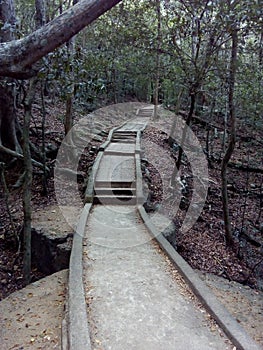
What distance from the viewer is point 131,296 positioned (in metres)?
4.29

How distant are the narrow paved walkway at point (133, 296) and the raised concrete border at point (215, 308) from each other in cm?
13

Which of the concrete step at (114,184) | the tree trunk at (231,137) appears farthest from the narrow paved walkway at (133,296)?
the tree trunk at (231,137)

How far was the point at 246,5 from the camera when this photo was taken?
189 inches

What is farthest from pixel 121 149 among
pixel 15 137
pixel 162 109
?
pixel 162 109

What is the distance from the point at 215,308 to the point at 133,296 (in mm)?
1070

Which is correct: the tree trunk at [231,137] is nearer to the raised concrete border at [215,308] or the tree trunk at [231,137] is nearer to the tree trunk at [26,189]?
the raised concrete border at [215,308]

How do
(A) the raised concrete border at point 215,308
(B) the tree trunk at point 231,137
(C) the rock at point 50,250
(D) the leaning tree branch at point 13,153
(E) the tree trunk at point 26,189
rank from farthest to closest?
(D) the leaning tree branch at point 13,153 < (B) the tree trunk at point 231,137 < (C) the rock at point 50,250 < (E) the tree trunk at point 26,189 < (A) the raised concrete border at point 215,308

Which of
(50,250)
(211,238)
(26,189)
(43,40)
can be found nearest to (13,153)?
(50,250)

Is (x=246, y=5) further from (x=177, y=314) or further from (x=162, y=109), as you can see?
(x=162, y=109)

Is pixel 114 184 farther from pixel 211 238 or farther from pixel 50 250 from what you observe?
pixel 211 238

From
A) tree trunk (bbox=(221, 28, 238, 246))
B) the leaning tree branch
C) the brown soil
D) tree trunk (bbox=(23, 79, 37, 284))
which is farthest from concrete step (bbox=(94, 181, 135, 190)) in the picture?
the brown soil

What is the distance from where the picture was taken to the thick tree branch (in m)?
2.69

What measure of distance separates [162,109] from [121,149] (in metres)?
11.7

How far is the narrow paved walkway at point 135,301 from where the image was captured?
3.49 m
